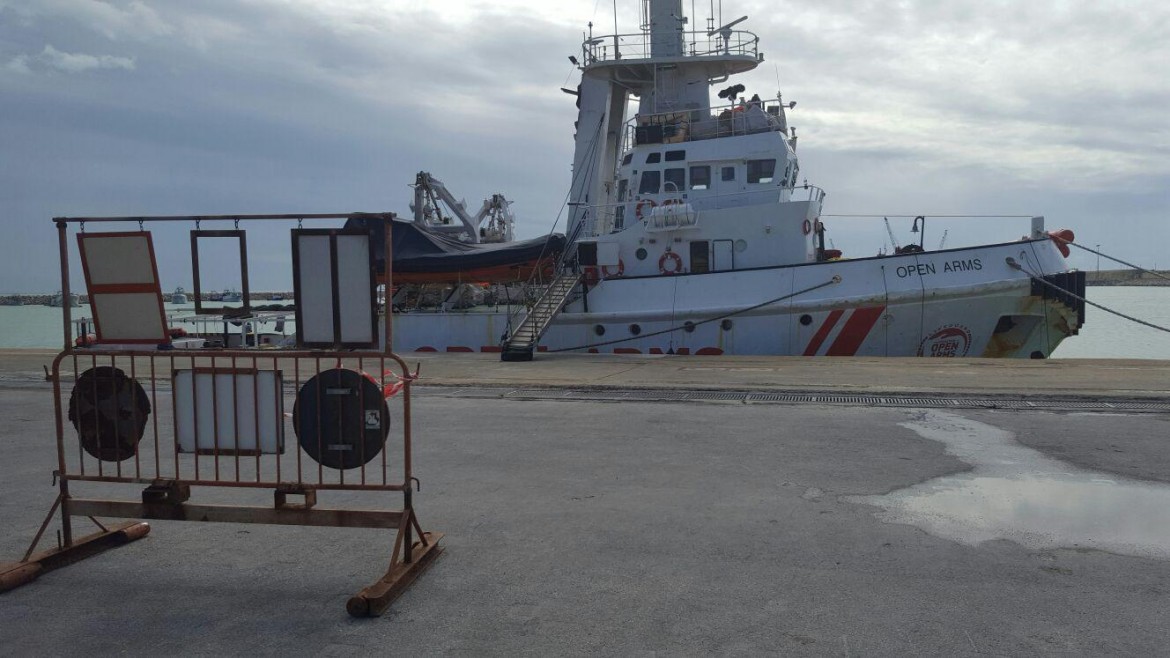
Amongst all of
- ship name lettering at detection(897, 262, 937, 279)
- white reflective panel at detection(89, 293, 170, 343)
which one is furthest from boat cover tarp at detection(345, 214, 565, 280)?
white reflective panel at detection(89, 293, 170, 343)

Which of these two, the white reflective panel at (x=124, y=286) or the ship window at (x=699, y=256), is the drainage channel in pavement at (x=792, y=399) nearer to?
the white reflective panel at (x=124, y=286)

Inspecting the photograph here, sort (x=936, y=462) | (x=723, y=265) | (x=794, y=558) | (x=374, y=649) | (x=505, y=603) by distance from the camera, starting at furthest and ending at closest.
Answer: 1. (x=723, y=265)
2. (x=936, y=462)
3. (x=794, y=558)
4. (x=505, y=603)
5. (x=374, y=649)

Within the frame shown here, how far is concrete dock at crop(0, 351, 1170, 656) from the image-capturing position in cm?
327

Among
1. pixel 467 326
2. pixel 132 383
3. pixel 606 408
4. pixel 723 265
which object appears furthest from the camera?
pixel 467 326

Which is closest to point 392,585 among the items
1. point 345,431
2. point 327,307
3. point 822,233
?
point 345,431

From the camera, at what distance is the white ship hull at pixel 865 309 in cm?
1585

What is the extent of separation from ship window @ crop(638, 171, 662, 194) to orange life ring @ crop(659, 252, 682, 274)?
1846 millimetres

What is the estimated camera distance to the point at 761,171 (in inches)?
731

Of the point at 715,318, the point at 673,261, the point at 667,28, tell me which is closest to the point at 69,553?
the point at 715,318

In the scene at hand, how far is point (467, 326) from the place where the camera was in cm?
2028

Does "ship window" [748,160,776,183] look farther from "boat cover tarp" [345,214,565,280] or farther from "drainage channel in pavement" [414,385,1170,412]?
"drainage channel in pavement" [414,385,1170,412]

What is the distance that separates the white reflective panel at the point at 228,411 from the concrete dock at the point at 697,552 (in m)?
0.57

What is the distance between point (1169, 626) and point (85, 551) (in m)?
4.98

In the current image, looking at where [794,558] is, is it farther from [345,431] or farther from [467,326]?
[467,326]
